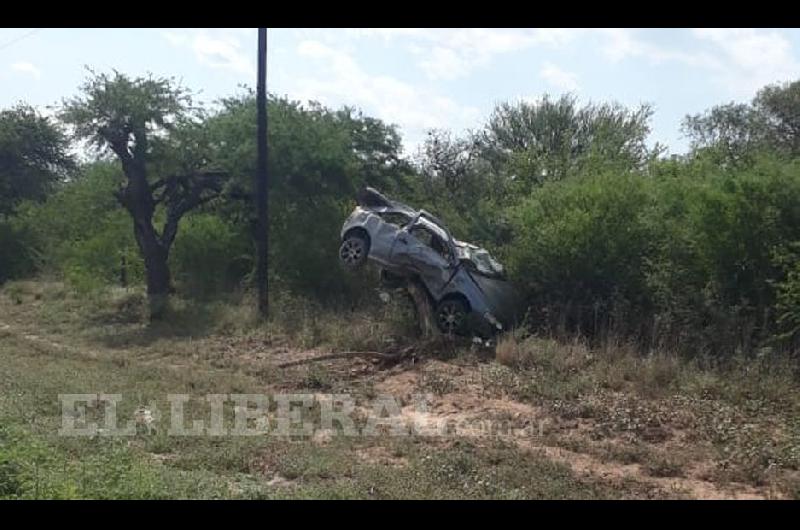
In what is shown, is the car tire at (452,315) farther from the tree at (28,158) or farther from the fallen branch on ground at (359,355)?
the tree at (28,158)

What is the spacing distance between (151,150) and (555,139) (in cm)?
1376

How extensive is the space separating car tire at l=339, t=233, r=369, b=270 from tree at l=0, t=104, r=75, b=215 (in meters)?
23.4

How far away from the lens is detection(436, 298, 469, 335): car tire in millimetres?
13109

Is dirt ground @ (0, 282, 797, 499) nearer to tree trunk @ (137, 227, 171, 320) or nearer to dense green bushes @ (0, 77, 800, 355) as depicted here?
dense green bushes @ (0, 77, 800, 355)

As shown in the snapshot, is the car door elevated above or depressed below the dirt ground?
above

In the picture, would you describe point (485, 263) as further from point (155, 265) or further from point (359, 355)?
point (155, 265)

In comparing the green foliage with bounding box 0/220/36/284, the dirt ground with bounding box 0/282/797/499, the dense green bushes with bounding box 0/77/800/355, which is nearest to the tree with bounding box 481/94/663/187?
the dense green bushes with bounding box 0/77/800/355

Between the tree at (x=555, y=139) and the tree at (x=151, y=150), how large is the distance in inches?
308

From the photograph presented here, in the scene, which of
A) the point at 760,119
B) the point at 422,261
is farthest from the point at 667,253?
the point at 760,119

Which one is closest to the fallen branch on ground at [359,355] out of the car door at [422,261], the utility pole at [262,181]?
the car door at [422,261]

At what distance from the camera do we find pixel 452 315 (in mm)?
13203

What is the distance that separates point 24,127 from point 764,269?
32.0 meters

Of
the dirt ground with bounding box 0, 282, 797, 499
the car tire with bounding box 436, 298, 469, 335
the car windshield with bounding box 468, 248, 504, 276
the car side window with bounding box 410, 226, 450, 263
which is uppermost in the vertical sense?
the car side window with bounding box 410, 226, 450, 263
